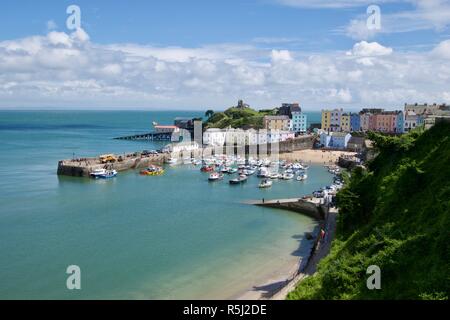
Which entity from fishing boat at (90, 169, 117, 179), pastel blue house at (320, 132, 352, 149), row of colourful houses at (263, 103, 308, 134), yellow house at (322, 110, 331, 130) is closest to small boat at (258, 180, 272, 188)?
fishing boat at (90, 169, 117, 179)

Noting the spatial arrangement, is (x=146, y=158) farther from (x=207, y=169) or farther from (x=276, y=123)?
(x=276, y=123)

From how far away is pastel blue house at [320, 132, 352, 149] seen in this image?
81.3 meters

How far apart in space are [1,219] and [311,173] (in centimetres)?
3624

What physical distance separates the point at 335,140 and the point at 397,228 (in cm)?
6673

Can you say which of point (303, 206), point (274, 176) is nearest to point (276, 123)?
point (274, 176)

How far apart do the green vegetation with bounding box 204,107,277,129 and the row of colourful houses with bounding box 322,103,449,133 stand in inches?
584

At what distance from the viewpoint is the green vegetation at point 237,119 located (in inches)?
4164

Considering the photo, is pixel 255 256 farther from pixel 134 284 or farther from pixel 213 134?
pixel 213 134

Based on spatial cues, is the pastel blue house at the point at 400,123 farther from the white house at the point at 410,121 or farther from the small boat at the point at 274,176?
the small boat at the point at 274,176

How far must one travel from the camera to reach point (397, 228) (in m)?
17.6

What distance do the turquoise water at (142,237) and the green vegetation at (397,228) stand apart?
4930mm

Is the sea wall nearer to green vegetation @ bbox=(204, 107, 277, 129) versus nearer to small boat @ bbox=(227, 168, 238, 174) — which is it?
small boat @ bbox=(227, 168, 238, 174)
